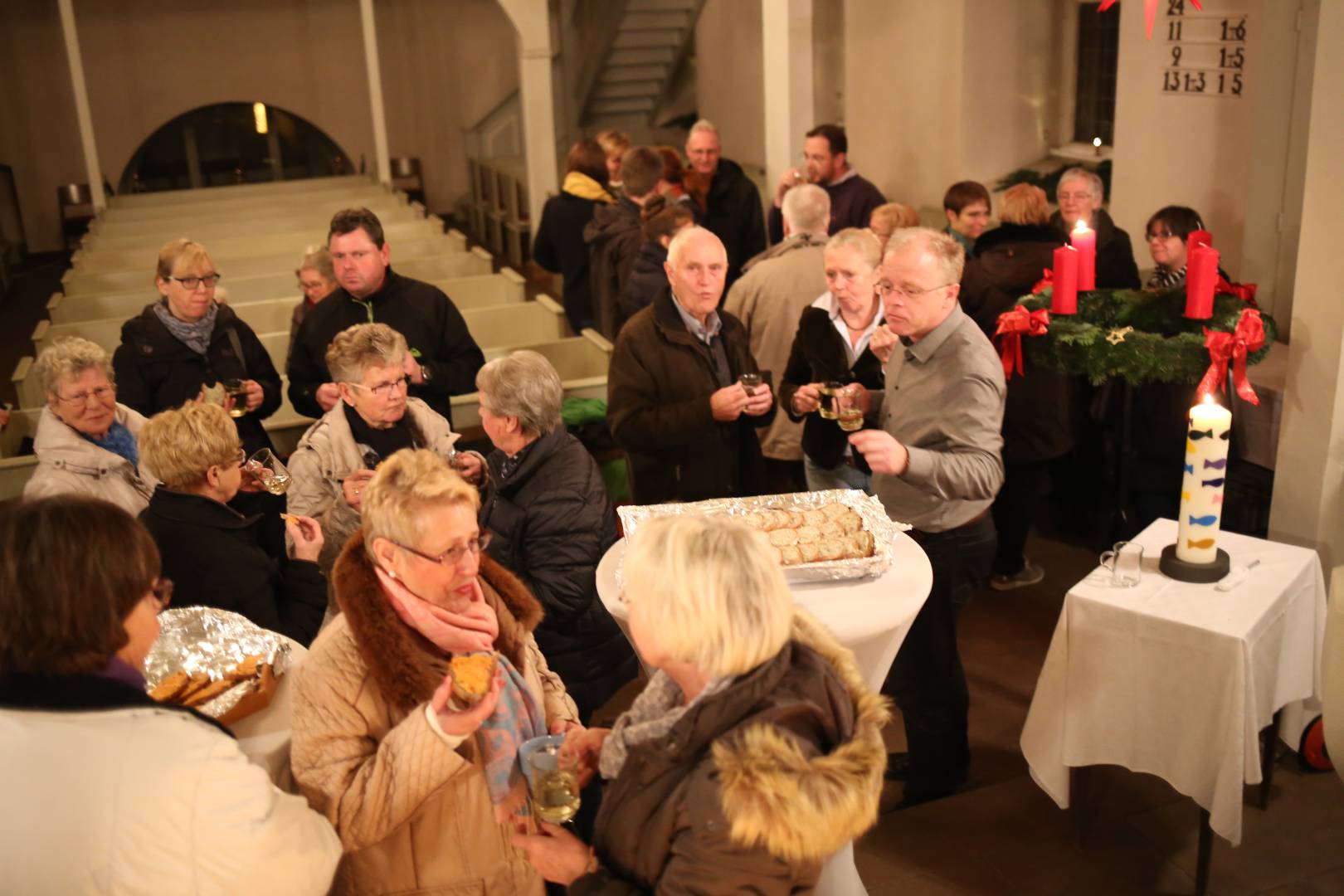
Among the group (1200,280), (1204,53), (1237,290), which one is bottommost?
(1237,290)

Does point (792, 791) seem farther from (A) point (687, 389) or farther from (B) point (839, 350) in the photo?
(B) point (839, 350)

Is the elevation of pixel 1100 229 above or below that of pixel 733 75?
below

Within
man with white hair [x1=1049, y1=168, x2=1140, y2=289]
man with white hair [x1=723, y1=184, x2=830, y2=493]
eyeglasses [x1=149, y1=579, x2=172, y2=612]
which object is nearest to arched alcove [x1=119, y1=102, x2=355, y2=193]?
man with white hair [x1=723, y1=184, x2=830, y2=493]

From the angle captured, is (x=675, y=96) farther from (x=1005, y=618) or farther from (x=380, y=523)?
(x=380, y=523)

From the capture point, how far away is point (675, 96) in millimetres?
14195

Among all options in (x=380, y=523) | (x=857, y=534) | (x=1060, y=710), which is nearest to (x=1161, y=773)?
(x=1060, y=710)

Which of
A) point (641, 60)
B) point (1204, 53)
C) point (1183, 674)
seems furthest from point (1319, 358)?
point (641, 60)

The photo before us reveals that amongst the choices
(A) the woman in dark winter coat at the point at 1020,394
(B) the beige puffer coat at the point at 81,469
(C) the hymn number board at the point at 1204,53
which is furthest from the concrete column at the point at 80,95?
(C) the hymn number board at the point at 1204,53

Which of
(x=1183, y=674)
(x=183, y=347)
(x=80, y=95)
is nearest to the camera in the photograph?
(x=1183, y=674)

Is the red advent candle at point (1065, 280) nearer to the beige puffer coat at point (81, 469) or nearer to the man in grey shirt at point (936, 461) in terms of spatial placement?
the man in grey shirt at point (936, 461)

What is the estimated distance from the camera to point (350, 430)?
3.48 meters

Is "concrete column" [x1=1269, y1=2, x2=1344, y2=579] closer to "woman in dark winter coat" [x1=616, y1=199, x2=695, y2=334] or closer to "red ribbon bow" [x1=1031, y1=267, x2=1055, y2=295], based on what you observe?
"red ribbon bow" [x1=1031, y1=267, x2=1055, y2=295]

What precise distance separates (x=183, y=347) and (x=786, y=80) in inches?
137

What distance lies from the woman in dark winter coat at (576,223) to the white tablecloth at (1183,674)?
4345 mm
